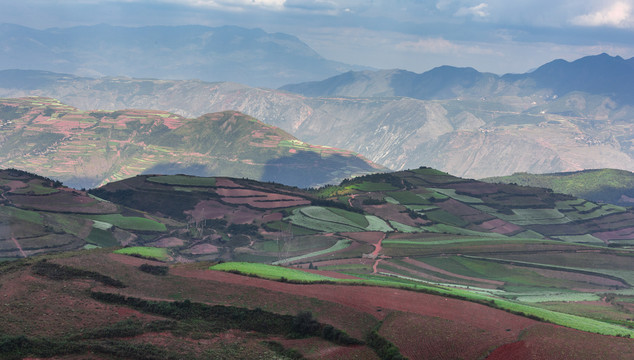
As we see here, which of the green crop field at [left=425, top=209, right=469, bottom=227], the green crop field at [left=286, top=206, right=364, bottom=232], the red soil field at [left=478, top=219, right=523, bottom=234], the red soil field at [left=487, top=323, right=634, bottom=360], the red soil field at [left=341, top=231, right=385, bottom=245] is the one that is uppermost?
the red soil field at [left=487, top=323, right=634, bottom=360]

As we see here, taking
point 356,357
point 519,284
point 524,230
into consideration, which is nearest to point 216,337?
point 356,357

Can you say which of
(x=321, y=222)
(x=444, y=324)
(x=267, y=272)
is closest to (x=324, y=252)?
(x=321, y=222)

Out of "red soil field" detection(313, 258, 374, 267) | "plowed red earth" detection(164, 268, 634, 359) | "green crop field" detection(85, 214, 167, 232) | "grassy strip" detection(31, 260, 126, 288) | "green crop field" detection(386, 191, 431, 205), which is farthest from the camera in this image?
"green crop field" detection(386, 191, 431, 205)

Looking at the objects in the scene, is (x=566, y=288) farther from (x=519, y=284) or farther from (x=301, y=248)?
(x=301, y=248)

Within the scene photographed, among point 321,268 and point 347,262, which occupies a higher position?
point 321,268

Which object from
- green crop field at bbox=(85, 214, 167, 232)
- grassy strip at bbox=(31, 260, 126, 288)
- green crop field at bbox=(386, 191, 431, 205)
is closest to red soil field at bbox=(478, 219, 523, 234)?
green crop field at bbox=(386, 191, 431, 205)

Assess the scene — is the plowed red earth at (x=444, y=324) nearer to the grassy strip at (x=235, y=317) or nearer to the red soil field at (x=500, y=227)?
the grassy strip at (x=235, y=317)

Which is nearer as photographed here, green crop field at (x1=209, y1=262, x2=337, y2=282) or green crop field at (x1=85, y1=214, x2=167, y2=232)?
green crop field at (x1=209, y1=262, x2=337, y2=282)

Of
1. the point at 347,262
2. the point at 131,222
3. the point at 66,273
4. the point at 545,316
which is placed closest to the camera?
the point at 66,273

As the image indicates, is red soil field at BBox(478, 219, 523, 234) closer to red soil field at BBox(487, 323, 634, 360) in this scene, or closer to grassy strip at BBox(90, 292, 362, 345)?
red soil field at BBox(487, 323, 634, 360)

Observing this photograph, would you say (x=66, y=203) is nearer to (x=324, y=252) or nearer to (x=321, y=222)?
(x=321, y=222)
